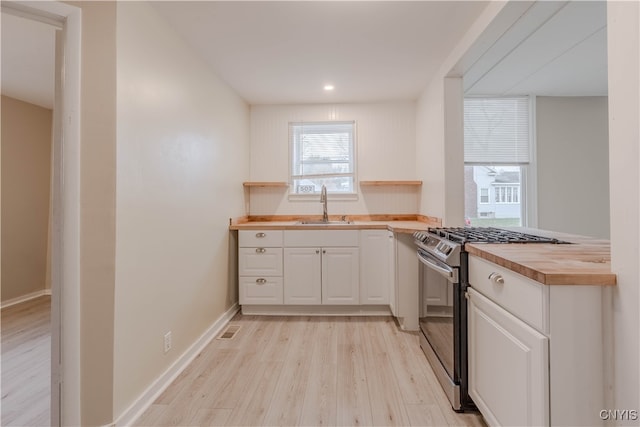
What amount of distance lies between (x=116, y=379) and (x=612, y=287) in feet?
6.90

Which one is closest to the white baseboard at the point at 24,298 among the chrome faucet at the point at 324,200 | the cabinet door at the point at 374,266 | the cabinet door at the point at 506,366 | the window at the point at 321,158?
the window at the point at 321,158

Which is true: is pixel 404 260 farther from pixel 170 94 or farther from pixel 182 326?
pixel 170 94

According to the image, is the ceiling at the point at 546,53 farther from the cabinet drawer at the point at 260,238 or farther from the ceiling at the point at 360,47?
the cabinet drawer at the point at 260,238

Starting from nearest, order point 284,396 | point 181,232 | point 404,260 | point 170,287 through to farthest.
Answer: point 284,396 → point 170,287 → point 181,232 → point 404,260

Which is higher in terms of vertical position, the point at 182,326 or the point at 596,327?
the point at 596,327

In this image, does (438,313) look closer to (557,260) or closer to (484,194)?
(557,260)

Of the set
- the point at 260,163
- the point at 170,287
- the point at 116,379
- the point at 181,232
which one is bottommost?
the point at 116,379

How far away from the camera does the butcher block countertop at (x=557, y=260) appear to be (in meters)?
0.94

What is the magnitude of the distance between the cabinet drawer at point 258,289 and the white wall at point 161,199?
27cm

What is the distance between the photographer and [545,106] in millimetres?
3328

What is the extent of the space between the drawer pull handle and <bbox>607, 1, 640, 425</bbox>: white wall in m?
0.34

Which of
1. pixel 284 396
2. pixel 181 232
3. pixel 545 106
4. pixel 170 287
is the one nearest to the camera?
pixel 284 396

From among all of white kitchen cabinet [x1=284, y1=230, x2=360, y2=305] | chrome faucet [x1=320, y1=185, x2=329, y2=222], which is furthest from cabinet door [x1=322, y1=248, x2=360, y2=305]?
chrome faucet [x1=320, y1=185, x2=329, y2=222]

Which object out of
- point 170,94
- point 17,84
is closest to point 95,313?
point 170,94
